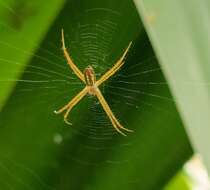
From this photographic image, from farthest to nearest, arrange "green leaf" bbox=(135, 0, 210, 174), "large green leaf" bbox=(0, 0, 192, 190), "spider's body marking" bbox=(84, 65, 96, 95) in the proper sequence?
"spider's body marking" bbox=(84, 65, 96, 95), "large green leaf" bbox=(0, 0, 192, 190), "green leaf" bbox=(135, 0, 210, 174)

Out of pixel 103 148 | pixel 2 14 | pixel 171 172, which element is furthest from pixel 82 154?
pixel 2 14

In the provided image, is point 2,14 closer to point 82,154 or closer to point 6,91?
point 6,91

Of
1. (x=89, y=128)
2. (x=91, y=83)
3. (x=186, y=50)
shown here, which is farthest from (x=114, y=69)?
(x=186, y=50)

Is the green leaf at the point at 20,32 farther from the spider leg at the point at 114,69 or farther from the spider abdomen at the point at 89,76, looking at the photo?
the spider abdomen at the point at 89,76

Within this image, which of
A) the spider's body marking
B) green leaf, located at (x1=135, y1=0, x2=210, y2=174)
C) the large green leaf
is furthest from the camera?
the spider's body marking

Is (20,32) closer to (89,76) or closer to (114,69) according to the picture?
(114,69)

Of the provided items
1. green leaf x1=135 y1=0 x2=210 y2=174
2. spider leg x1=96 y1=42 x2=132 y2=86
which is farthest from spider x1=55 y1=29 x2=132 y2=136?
green leaf x1=135 y1=0 x2=210 y2=174

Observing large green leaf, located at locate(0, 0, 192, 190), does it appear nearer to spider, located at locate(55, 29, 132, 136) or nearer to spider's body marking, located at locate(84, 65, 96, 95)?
spider, located at locate(55, 29, 132, 136)

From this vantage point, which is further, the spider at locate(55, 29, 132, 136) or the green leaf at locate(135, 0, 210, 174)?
the spider at locate(55, 29, 132, 136)
